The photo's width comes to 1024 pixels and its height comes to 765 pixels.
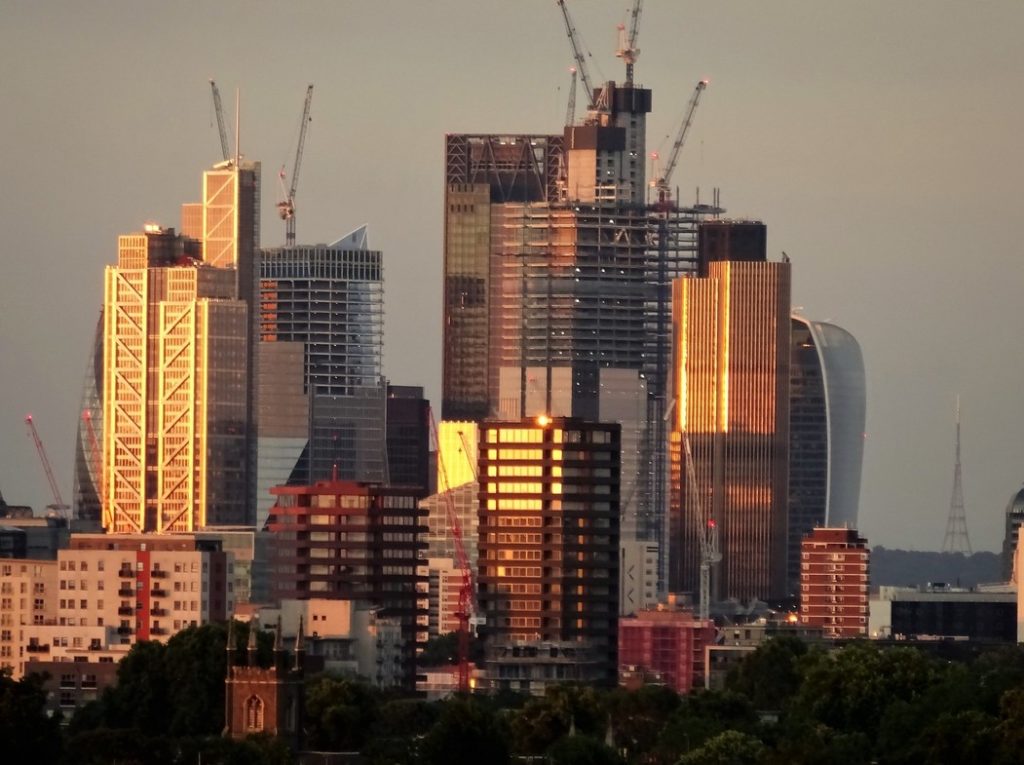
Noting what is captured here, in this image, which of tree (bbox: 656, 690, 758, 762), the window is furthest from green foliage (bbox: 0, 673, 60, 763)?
tree (bbox: 656, 690, 758, 762)

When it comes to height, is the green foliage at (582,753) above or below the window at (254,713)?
below

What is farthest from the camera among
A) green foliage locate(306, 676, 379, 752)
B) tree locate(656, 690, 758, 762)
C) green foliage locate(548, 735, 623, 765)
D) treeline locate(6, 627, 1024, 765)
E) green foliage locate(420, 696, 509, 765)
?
green foliage locate(306, 676, 379, 752)

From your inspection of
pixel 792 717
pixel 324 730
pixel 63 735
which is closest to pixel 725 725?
pixel 792 717

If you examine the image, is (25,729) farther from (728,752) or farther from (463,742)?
(728,752)

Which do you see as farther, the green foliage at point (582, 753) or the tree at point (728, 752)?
the green foliage at point (582, 753)

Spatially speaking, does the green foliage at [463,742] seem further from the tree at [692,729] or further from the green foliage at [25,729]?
the green foliage at [25,729]

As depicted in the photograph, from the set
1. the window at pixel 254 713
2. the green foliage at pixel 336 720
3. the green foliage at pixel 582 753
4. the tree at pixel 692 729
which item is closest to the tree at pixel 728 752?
the green foliage at pixel 582 753

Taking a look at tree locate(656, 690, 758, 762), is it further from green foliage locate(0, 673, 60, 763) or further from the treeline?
green foliage locate(0, 673, 60, 763)

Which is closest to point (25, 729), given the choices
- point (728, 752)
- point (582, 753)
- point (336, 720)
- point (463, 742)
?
point (463, 742)

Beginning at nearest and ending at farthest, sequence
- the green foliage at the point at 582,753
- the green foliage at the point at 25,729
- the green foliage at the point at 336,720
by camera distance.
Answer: the green foliage at the point at 25,729, the green foliage at the point at 582,753, the green foliage at the point at 336,720

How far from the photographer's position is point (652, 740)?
19762 cm

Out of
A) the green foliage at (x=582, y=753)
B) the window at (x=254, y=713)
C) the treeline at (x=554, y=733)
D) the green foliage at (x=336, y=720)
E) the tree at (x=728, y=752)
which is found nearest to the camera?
the treeline at (x=554, y=733)

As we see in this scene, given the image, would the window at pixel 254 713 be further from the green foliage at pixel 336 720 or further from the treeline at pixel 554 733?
the green foliage at pixel 336 720

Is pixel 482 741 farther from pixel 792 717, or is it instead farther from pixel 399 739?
pixel 792 717
